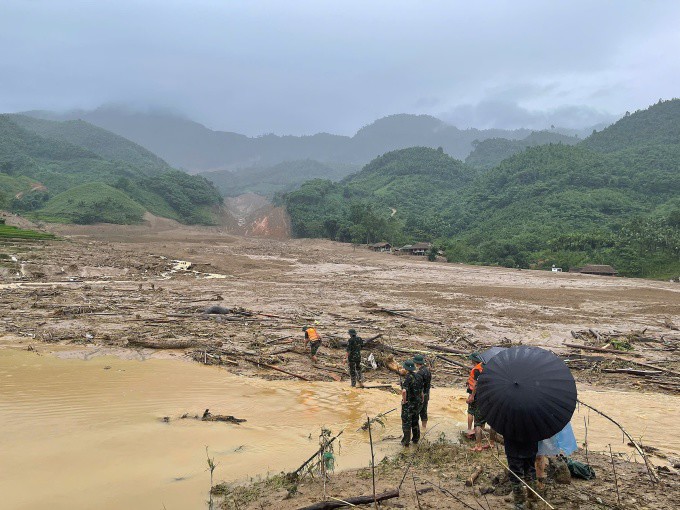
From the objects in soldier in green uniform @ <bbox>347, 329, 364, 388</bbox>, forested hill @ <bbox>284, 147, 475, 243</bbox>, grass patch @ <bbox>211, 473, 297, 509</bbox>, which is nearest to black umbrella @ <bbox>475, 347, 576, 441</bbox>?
grass patch @ <bbox>211, 473, 297, 509</bbox>

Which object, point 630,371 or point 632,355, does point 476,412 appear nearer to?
point 630,371

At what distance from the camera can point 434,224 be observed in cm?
8712

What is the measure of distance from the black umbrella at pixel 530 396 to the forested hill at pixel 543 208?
1947 inches

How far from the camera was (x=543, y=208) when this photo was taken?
263ft

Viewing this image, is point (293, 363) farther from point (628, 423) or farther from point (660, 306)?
point (660, 306)

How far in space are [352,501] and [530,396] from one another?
2.41 m

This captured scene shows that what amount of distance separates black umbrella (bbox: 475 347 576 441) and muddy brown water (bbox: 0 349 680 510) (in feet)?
9.58

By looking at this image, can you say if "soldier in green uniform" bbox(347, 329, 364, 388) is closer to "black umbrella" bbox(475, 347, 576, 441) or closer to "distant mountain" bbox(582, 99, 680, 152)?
"black umbrella" bbox(475, 347, 576, 441)

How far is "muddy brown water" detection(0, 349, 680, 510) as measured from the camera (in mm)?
6316

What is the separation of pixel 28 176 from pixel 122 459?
12688 cm

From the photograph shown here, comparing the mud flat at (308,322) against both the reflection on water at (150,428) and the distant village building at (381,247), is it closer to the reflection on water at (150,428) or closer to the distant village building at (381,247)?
the reflection on water at (150,428)

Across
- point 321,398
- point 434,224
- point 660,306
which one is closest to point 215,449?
point 321,398

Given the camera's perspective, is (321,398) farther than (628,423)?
Yes

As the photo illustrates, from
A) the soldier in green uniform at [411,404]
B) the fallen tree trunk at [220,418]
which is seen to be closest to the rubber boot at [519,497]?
the soldier in green uniform at [411,404]
